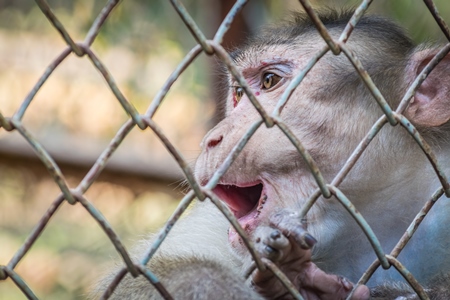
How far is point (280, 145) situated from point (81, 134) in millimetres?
4070

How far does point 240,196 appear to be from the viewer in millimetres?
2639

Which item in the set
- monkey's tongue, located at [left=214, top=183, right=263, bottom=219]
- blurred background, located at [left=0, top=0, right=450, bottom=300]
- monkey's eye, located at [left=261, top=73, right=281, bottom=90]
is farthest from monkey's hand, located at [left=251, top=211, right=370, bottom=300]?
blurred background, located at [left=0, top=0, right=450, bottom=300]

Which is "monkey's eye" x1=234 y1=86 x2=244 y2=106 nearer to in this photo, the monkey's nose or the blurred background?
the monkey's nose

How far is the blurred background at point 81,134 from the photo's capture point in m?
6.07

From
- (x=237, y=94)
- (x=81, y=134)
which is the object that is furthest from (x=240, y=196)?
(x=81, y=134)

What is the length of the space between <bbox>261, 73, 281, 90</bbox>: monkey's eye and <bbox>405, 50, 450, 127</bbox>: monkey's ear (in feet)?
1.70

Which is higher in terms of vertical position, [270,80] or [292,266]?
[270,80]

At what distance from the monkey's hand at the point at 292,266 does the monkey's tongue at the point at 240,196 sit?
0.62 m

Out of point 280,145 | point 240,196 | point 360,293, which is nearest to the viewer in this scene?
point 360,293

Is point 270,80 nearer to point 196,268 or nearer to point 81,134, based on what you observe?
point 196,268

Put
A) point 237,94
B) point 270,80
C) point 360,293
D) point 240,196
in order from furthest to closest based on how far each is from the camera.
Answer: point 237,94 < point 270,80 < point 240,196 < point 360,293

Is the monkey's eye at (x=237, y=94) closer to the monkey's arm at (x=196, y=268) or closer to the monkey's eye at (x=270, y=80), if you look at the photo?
the monkey's eye at (x=270, y=80)

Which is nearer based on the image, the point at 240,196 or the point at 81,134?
the point at 240,196

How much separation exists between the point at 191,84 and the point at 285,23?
3427mm
